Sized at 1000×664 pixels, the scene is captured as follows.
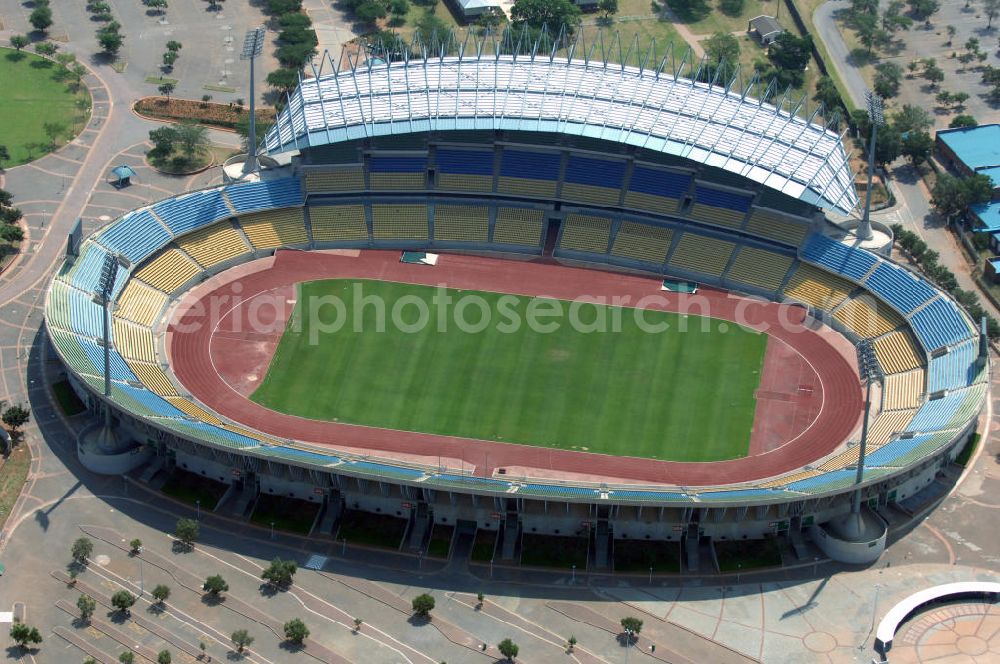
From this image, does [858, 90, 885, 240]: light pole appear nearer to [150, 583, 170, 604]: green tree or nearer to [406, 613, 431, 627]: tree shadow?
[406, 613, 431, 627]: tree shadow

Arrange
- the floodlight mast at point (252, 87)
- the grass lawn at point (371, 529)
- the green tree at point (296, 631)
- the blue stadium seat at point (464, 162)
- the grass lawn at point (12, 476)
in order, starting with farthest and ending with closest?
the blue stadium seat at point (464, 162), the floodlight mast at point (252, 87), the grass lawn at point (12, 476), the grass lawn at point (371, 529), the green tree at point (296, 631)

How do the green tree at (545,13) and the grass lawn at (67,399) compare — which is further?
the green tree at (545,13)

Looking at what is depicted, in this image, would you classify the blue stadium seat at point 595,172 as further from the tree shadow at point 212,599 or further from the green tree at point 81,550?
the green tree at point 81,550

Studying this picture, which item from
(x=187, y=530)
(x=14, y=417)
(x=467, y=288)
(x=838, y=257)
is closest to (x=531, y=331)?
(x=467, y=288)

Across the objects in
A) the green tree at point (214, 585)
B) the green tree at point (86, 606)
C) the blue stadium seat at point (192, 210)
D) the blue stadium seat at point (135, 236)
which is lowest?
the green tree at point (86, 606)

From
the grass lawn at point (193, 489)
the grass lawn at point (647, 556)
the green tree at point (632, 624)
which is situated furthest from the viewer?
the grass lawn at point (193, 489)

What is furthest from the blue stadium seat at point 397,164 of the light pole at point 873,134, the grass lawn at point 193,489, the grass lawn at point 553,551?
the grass lawn at point 553,551

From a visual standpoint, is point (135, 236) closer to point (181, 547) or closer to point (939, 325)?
point (181, 547)
